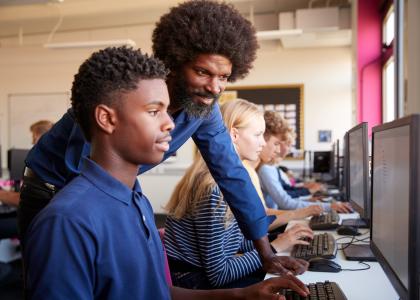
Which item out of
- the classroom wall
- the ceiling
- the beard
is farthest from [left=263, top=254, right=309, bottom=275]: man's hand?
the ceiling

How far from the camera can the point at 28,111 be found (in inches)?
279

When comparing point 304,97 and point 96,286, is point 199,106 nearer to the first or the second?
point 96,286

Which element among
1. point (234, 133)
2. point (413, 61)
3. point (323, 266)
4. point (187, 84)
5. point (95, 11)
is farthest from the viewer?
point (95, 11)

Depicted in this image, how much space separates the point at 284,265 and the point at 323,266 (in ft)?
0.40

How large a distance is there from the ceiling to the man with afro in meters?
4.26

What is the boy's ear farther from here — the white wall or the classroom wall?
the white wall

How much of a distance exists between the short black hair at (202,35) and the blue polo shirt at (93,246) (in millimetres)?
528

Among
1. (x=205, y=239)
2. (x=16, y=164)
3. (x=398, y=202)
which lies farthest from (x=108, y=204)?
(x=16, y=164)

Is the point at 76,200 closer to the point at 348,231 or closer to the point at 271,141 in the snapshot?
the point at 348,231

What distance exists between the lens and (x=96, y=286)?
2.40 ft

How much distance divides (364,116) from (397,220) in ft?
13.2

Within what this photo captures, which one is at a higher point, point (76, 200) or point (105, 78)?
point (105, 78)

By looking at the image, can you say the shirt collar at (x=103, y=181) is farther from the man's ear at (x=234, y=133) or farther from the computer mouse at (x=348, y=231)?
the computer mouse at (x=348, y=231)

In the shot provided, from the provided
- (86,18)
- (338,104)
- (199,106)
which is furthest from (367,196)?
(86,18)
